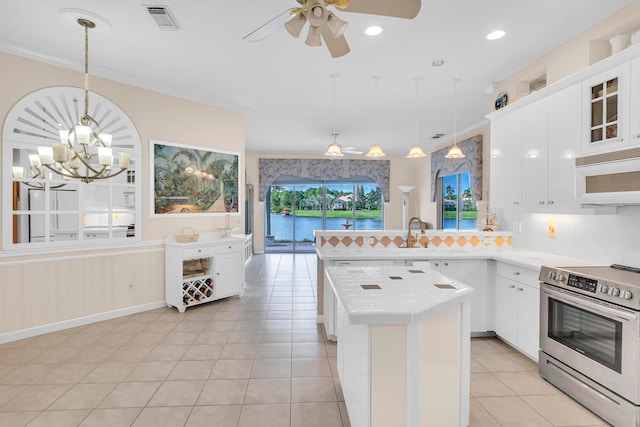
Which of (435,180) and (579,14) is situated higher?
(579,14)

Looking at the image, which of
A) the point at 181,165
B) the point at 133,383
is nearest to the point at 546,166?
the point at 133,383

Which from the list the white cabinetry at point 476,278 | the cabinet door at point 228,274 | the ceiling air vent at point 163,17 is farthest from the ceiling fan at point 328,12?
the cabinet door at point 228,274

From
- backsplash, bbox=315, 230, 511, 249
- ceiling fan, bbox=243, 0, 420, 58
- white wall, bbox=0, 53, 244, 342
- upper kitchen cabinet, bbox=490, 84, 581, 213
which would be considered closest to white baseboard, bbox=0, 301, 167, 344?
white wall, bbox=0, 53, 244, 342

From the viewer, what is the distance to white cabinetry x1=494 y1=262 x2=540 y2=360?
2883mm

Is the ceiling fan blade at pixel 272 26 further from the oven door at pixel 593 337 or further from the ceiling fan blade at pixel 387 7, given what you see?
the oven door at pixel 593 337

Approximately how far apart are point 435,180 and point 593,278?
6.09 metres

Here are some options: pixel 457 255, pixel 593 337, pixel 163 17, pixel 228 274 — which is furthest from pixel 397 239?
pixel 163 17

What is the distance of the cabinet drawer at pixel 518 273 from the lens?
2893 mm

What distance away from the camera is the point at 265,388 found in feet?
8.39

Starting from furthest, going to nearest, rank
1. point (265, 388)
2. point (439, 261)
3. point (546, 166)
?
point (439, 261)
point (546, 166)
point (265, 388)

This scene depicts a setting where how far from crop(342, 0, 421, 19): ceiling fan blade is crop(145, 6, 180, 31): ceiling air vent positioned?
162 centimetres

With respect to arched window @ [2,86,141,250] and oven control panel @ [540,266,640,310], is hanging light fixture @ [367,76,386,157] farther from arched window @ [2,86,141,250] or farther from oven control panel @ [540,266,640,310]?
arched window @ [2,86,141,250]

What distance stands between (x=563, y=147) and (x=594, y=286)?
121cm

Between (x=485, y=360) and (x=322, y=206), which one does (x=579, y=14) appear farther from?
(x=322, y=206)
